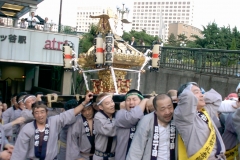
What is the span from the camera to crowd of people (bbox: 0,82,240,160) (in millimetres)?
2570

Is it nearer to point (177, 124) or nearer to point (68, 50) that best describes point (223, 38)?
point (68, 50)

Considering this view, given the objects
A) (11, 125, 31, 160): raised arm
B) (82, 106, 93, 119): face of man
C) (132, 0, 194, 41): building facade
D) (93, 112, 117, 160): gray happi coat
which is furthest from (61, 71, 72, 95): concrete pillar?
(132, 0, 194, 41): building facade

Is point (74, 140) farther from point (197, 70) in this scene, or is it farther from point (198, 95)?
point (197, 70)

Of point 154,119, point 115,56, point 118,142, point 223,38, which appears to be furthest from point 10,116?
point 223,38

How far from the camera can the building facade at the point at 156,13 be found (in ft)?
318

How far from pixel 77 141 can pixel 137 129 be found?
1401mm

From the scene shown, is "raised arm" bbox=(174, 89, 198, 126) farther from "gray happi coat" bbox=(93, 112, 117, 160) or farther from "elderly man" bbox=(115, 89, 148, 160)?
"gray happi coat" bbox=(93, 112, 117, 160)

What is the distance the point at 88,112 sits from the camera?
3996 mm

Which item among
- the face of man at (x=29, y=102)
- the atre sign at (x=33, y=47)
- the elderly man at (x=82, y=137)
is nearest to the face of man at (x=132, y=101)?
the elderly man at (x=82, y=137)

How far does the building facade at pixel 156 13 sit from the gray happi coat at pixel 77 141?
306 feet

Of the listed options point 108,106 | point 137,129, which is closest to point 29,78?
point 108,106

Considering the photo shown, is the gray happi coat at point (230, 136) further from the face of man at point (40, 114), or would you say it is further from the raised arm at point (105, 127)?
the face of man at point (40, 114)

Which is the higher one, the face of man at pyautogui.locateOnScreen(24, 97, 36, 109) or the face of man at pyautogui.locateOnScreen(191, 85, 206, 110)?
the face of man at pyautogui.locateOnScreen(191, 85, 206, 110)

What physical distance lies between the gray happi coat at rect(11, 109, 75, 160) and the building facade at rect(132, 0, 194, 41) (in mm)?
93455
